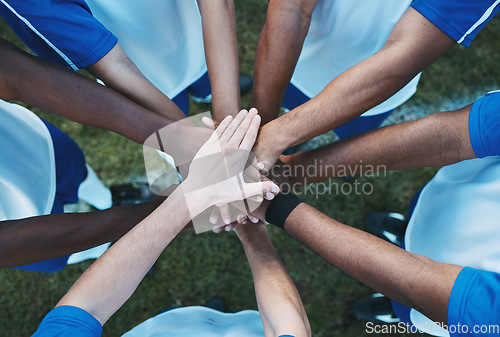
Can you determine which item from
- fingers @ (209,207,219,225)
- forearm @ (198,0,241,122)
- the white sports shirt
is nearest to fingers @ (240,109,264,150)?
forearm @ (198,0,241,122)

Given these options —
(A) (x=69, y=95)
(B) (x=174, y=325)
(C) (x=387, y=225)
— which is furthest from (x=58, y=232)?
(C) (x=387, y=225)

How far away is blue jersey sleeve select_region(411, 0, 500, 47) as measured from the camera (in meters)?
0.92

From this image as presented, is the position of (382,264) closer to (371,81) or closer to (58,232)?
(371,81)

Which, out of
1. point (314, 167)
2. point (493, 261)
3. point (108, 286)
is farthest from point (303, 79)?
point (108, 286)

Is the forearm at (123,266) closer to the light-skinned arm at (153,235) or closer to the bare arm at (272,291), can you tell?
the light-skinned arm at (153,235)

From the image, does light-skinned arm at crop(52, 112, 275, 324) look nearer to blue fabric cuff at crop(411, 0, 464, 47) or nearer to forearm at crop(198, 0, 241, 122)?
forearm at crop(198, 0, 241, 122)

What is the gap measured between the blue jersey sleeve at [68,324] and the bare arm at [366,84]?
0.66 metres

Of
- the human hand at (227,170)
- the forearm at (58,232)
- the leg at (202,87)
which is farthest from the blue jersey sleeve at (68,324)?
the leg at (202,87)

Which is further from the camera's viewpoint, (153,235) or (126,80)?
(126,80)

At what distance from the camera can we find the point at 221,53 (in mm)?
1187

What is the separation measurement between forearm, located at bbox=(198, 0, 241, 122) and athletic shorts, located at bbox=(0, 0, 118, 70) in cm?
30

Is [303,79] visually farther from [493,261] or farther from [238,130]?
[493,261]

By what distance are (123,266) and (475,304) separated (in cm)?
83

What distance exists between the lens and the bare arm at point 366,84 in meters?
1.00
